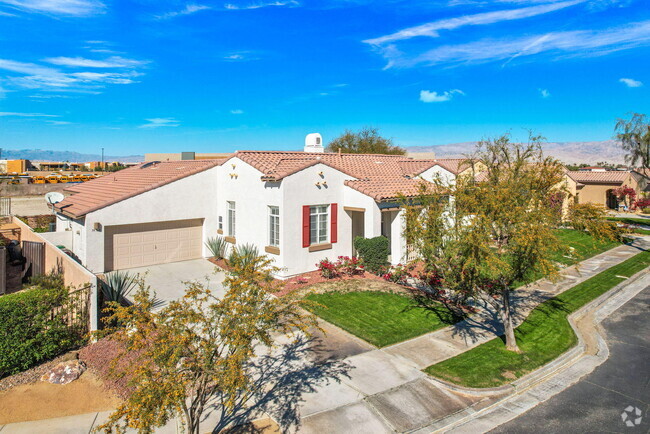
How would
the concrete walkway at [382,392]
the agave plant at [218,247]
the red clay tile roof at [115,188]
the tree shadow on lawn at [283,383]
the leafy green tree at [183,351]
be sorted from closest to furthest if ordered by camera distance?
the leafy green tree at [183,351] → the concrete walkway at [382,392] → the tree shadow on lawn at [283,383] → the red clay tile roof at [115,188] → the agave plant at [218,247]

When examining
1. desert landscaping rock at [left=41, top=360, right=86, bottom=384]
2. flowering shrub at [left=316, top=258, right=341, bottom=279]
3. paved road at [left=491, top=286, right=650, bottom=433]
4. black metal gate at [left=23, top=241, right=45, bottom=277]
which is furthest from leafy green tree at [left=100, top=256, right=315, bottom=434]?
black metal gate at [left=23, top=241, right=45, bottom=277]

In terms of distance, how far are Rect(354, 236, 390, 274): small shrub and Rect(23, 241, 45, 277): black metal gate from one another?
1250 cm

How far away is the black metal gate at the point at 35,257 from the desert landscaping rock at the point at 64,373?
8353 millimetres

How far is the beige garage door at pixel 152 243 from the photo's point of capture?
59.3ft

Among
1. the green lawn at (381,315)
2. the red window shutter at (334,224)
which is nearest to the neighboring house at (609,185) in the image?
the red window shutter at (334,224)

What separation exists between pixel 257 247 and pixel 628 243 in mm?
23954

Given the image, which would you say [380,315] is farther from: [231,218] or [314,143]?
[314,143]

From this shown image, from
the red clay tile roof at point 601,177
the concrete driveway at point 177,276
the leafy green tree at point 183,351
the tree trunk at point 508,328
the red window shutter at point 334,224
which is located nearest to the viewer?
the leafy green tree at point 183,351

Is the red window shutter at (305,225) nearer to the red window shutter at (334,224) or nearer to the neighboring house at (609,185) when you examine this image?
the red window shutter at (334,224)

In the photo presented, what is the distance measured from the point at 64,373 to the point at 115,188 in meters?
13.4

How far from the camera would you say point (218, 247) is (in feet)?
65.6

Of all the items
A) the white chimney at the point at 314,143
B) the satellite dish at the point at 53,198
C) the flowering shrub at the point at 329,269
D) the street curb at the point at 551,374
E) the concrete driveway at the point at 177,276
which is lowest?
the street curb at the point at 551,374

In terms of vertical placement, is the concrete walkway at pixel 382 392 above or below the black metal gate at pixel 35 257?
below

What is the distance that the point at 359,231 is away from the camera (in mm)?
20312
